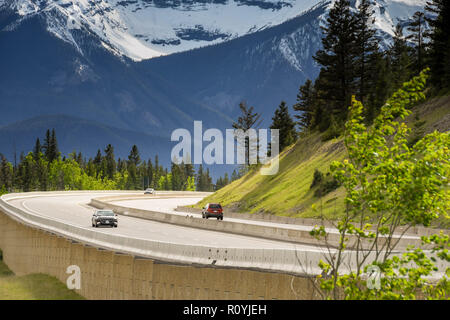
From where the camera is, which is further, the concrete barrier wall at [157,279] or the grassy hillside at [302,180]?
the grassy hillside at [302,180]

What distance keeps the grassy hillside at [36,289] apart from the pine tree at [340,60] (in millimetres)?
51023

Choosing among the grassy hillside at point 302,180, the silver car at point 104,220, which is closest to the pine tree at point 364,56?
the grassy hillside at point 302,180

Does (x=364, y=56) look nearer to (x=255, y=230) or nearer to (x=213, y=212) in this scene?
(x=213, y=212)

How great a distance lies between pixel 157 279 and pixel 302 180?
46763 mm

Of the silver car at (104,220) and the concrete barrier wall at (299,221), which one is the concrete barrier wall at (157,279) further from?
the concrete barrier wall at (299,221)

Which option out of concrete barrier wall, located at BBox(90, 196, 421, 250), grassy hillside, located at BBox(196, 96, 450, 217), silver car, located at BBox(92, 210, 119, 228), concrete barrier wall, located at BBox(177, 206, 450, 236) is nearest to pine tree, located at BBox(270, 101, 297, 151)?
grassy hillside, located at BBox(196, 96, 450, 217)

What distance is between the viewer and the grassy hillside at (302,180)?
52.7m

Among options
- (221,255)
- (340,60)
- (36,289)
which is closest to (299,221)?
(36,289)

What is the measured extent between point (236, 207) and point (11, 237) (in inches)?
1300

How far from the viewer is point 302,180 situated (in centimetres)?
6388

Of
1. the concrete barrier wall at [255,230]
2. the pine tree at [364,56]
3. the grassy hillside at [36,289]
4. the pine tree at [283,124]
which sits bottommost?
the grassy hillside at [36,289]

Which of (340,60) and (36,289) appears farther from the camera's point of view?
(340,60)

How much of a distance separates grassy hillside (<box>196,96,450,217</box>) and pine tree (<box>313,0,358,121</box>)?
4999 mm
